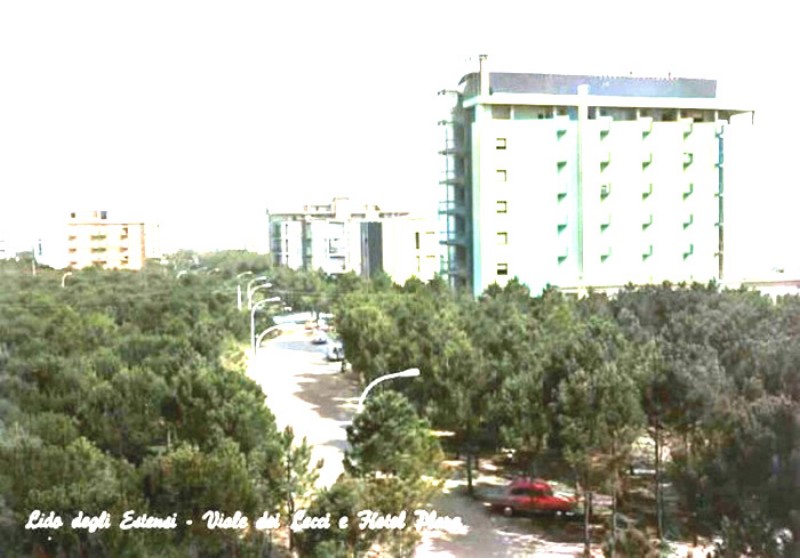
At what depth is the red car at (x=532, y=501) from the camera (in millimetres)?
3016

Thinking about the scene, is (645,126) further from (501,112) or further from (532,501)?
(532,501)

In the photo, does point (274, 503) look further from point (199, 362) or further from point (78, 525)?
point (199, 362)

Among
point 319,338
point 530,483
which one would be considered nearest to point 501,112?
point 319,338

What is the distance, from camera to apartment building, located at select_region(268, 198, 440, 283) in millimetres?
10812

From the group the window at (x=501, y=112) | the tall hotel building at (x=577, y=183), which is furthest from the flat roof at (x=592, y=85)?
the window at (x=501, y=112)

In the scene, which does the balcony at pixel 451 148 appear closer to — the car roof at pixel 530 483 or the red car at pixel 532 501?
the car roof at pixel 530 483

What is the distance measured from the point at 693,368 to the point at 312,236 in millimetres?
12283

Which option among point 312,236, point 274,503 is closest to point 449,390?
point 274,503

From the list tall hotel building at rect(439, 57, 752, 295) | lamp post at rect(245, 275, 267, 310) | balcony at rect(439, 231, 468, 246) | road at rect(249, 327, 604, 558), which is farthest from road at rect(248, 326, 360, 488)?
tall hotel building at rect(439, 57, 752, 295)

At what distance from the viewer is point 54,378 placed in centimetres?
333

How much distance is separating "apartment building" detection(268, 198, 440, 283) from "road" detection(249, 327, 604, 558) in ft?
9.19

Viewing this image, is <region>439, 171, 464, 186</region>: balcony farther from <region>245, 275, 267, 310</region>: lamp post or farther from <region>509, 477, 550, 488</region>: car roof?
<region>509, 477, 550, 488</region>: car roof

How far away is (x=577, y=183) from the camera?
757 centimetres

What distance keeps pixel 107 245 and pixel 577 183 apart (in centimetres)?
649
